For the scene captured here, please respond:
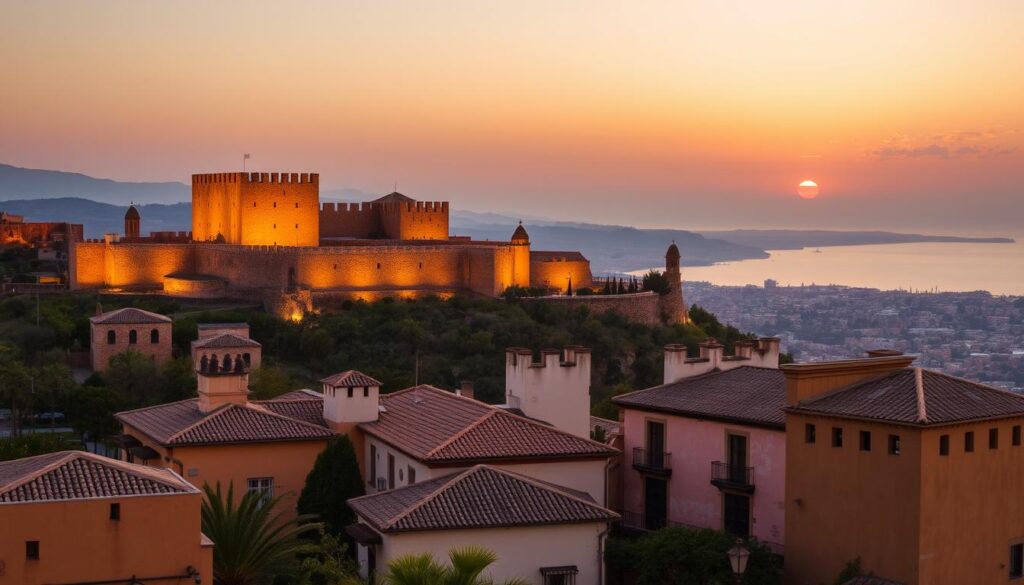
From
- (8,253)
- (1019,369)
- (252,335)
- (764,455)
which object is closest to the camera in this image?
(764,455)

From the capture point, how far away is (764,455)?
16641mm

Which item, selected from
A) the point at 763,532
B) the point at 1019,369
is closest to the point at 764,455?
the point at 763,532

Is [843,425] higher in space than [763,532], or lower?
higher

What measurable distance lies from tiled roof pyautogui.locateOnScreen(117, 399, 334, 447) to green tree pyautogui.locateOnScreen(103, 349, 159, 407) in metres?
15.3

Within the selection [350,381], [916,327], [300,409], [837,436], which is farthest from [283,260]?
[837,436]

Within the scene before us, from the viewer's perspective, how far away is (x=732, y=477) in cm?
1702

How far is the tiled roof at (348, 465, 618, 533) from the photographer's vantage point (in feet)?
49.2

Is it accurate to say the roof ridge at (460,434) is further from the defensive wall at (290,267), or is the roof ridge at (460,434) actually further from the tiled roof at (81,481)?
the defensive wall at (290,267)

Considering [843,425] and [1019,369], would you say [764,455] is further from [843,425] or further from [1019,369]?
[1019,369]

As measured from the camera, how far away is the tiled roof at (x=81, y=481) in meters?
12.9

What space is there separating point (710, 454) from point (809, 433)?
194 cm

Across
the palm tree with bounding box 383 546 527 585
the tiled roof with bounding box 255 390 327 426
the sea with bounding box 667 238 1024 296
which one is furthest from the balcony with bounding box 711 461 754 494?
the sea with bounding box 667 238 1024 296

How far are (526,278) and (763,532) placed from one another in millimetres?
34537

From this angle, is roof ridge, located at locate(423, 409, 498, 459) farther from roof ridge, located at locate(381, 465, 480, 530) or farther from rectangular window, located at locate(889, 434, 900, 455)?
rectangular window, located at locate(889, 434, 900, 455)
